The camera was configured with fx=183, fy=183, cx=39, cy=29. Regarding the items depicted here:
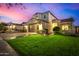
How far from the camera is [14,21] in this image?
5.66ft

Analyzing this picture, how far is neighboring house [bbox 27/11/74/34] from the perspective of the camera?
172 centimetres

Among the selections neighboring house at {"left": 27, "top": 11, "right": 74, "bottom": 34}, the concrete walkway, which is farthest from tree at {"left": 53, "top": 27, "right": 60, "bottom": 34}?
the concrete walkway

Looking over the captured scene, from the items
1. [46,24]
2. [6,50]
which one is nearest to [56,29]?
[46,24]

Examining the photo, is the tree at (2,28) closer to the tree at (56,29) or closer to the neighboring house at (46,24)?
the neighboring house at (46,24)

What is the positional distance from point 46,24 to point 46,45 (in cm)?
20

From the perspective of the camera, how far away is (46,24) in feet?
5.70

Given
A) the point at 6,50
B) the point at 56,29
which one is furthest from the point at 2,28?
the point at 56,29

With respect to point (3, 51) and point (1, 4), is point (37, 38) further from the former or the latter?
point (1, 4)

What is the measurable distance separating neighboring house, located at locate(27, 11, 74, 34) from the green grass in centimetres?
7

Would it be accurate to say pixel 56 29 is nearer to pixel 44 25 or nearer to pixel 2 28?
pixel 44 25

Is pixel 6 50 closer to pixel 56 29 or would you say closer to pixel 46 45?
pixel 46 45

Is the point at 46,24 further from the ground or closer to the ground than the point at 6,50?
further from the ground

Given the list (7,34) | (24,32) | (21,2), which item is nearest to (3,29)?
(7,34)

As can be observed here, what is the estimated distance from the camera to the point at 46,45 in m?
1.70
